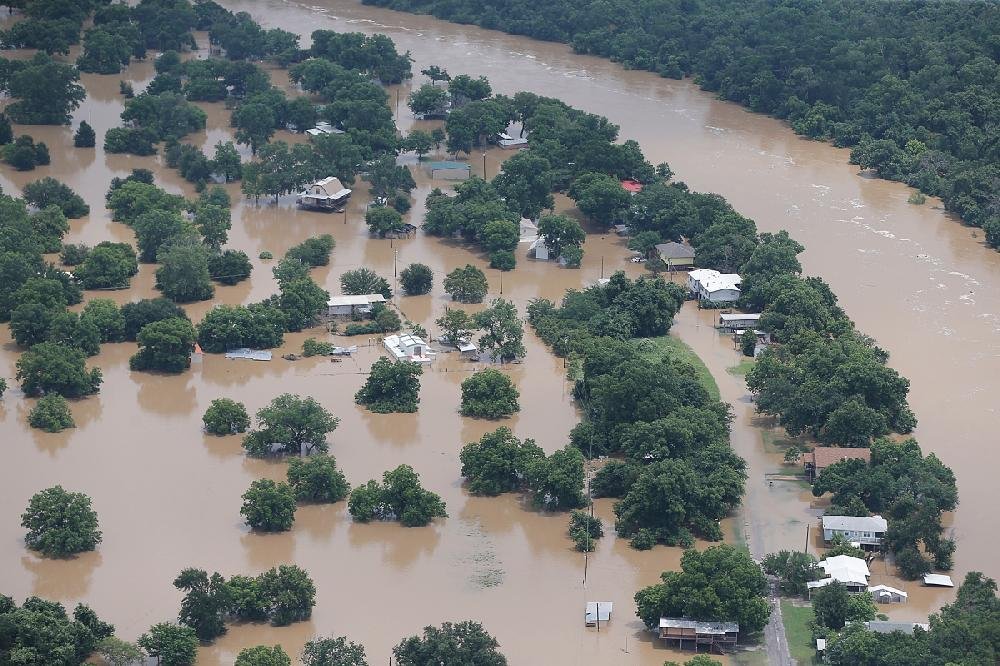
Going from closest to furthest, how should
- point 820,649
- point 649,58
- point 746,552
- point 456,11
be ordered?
point 820,649 → point 746,552 → point 649,58 → point 456,11

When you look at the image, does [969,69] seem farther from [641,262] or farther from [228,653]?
[228,653]

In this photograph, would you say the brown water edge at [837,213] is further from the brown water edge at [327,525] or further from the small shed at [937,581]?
the brown water edge at [327,525]

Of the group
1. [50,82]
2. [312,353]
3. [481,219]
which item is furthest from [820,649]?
[50,82]

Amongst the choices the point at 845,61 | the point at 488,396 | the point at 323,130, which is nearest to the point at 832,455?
the point at 488,396

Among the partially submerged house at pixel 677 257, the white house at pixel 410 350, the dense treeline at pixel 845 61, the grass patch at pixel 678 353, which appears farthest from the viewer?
the dense treeline at pixel 845 61

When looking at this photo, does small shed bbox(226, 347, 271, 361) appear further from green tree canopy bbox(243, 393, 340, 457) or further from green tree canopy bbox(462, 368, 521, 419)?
green tree canopy bbox(462, 368, 521, 419)

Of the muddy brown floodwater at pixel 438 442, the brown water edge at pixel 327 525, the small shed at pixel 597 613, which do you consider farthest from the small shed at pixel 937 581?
the small shed at pixel 597 613

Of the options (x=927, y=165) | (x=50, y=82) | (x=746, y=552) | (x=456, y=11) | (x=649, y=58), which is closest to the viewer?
(x=746, y=552)
